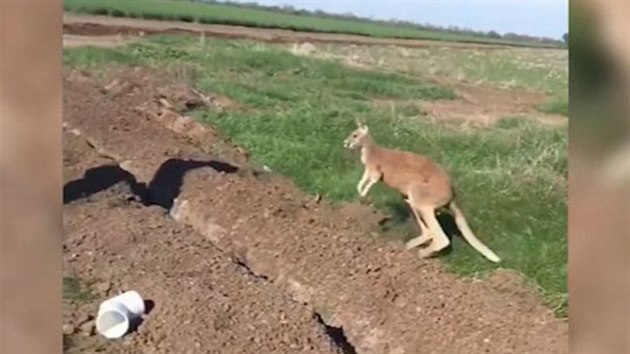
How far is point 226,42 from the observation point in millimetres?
2852

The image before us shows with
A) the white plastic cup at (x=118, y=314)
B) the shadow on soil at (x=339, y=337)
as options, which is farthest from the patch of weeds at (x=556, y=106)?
the white plastic cup at (x=118, y=314)

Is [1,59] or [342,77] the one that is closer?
[1,59]

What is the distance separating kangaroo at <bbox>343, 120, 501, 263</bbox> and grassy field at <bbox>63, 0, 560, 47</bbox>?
243 mm

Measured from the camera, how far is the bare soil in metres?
2.76

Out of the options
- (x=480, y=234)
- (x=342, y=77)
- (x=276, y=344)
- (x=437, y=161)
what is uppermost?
(x=342, y=77)

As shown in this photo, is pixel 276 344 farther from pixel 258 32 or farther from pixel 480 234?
pixel 258 32


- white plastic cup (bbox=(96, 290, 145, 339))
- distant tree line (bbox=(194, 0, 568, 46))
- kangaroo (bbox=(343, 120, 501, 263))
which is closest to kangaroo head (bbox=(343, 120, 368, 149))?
kangaroo (bbox=(343, 120, 501, 263))

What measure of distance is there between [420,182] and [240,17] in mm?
588

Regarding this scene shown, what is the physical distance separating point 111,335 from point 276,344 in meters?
0.38

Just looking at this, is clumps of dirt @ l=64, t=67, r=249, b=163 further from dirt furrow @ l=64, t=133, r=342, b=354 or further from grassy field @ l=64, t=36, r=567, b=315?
dirt furrow @ l=64, t=133, r=342, b=354

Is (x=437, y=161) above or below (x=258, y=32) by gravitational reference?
below

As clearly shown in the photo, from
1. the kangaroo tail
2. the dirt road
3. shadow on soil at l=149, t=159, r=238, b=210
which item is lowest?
the kangaroo tail

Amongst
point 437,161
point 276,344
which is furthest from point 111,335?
point 437,161

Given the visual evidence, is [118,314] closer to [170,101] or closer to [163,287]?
[163,287]
